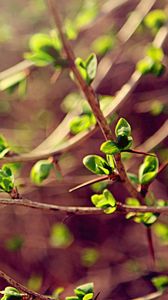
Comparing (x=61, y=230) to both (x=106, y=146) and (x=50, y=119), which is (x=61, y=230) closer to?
(x=50, y=119)

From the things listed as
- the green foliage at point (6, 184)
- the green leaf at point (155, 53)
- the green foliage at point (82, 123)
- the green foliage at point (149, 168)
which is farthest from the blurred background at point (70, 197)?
the green foliage at point (6, 184)

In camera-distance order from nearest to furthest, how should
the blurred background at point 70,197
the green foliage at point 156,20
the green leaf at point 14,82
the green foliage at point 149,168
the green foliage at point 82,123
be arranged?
the green foliage at point 149,168 < the green foliage at point 82,123 < the green leaf at point 14,82 < the green foliage at point 156,20 < the blurred background at point 70,197

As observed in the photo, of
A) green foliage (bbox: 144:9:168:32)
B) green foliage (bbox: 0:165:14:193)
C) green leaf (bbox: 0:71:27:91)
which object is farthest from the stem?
green foliage (bbox: 144:9:168:32)

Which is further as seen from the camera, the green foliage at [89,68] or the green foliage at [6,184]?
the green foliage at [89,68]

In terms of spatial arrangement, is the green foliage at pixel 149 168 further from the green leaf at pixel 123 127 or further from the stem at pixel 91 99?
the green leaf at pixel 123 127

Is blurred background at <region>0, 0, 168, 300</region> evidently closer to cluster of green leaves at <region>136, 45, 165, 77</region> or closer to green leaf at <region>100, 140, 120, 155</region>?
cluster of green leaves at <region>136, 45, 165, 77</region>

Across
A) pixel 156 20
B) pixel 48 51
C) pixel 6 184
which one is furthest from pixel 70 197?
pixel 6 184

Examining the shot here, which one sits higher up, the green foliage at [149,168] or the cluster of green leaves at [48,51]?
the cluster of green leaves at [48,51]

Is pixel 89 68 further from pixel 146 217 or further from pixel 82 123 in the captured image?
pixel 146 217
